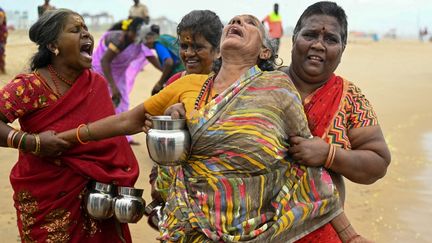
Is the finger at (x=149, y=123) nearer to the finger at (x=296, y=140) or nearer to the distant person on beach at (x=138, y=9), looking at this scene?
the finger at (x=296, y=140)

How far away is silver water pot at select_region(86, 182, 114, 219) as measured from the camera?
10.1ft

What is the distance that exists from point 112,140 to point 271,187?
128 centimetres

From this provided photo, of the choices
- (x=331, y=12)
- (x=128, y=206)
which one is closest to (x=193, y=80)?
(x=331, y=12)

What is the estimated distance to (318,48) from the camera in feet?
7.90

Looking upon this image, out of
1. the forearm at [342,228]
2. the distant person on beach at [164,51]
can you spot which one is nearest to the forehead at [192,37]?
the forearm at [342,228]

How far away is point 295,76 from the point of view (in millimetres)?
2525

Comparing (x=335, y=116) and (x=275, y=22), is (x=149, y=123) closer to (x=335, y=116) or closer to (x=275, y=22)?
(x=335, y=116)

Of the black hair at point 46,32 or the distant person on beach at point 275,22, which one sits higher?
the black hair at point 46,32

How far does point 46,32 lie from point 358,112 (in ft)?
5.80

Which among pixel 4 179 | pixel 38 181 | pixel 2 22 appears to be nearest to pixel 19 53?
pixel 2 22

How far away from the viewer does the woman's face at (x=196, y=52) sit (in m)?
3.23

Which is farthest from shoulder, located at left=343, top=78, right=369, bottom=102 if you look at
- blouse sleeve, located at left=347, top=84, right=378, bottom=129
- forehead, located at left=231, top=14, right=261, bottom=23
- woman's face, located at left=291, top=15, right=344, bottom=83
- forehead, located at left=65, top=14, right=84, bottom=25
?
forehead, located at left=65, top=14, right=84, bottom=25

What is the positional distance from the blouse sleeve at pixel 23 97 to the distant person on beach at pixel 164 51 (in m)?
3.13

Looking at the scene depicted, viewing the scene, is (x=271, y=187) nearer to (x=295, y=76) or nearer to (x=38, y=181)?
(x=295, y=76)
